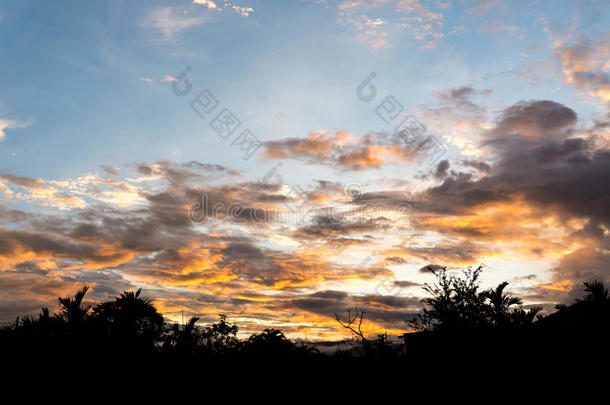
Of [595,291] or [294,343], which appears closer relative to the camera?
[294,343]

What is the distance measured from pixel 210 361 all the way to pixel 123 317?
14.5 metres

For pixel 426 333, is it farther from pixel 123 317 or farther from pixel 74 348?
pixel 74 348

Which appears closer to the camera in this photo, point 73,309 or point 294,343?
point 294,343

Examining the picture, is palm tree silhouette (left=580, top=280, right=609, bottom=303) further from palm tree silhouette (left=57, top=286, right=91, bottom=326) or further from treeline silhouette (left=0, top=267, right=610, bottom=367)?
palm tree silhouette (left=57, top=286, right=91, bottom=326)

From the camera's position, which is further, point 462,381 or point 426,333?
point 426,333

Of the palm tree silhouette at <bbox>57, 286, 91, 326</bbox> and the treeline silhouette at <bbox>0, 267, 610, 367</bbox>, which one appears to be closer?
the treeline silhouette at <bbox>0, 267, 610, 367</bbox>

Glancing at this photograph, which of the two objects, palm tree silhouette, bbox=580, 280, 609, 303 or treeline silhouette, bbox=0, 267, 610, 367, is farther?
palm tree silhouette, bbox=580, 280, 609, 303

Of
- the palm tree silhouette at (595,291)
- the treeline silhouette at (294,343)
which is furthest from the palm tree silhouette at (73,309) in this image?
the palm tree silhouette at (595,291)

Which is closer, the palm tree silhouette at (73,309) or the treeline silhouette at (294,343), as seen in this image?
the treeline silhouette at (294,343)

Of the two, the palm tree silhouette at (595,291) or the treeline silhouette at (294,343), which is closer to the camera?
the treeline silhouette at (294,343)

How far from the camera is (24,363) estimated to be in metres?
12.3

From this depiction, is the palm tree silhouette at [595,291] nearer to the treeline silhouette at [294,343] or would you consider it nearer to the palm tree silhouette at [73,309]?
the treeline silhouette at [294,343]

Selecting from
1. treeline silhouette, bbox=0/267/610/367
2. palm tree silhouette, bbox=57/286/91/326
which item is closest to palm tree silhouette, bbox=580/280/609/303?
treeline silhouette, bbox=0/267/610/367

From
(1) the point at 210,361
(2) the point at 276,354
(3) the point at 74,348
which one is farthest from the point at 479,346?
(3) the point at 74,348
